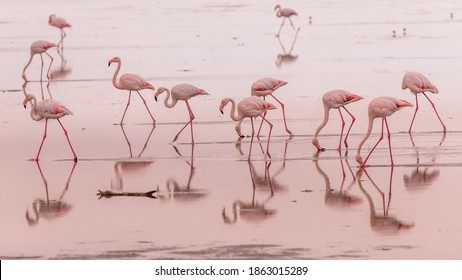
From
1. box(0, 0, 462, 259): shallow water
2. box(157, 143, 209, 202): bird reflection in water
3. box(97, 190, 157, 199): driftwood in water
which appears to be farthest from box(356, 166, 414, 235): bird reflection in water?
box(97, 190, 157, 199): driftwood in water

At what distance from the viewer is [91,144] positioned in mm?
14602

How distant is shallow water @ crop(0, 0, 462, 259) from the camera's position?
9.95m

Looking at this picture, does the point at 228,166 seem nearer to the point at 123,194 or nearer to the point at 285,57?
the point at 123,194

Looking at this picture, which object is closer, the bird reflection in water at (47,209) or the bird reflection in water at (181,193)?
the bird reflection in water at (47,209)

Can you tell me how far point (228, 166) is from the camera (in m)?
13.0

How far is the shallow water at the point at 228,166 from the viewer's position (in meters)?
9.95

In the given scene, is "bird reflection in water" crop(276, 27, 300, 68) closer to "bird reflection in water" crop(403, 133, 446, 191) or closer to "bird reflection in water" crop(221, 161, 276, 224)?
"bird reflection in water" crop(403, 133, 446, 191)

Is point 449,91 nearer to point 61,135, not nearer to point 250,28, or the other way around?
point 61,135

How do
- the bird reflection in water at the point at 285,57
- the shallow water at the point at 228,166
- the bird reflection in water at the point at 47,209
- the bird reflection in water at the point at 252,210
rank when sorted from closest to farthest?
the shallow water at the point at 228,166, the bird reflection in water at the point at 252,210, the bird reflection in water at the point at 47,209, the bird reflection in water at the point at 285,57

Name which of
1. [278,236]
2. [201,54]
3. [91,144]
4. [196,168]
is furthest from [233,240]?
[201,54]

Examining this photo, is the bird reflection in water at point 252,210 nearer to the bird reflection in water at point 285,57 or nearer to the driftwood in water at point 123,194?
the driftwood in water at point 123,194

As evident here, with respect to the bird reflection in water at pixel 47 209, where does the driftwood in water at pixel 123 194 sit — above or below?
above

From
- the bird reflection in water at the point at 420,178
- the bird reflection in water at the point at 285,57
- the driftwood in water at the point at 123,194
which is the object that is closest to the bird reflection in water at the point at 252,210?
the driftwood in water at the point at 123,194

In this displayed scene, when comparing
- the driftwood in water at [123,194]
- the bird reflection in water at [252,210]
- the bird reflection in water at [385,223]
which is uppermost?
the driftwood in water at [123,194]
